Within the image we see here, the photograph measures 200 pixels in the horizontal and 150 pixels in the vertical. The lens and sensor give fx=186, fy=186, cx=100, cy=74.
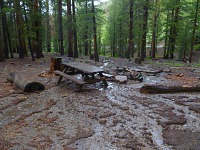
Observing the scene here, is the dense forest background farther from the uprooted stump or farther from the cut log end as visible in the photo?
the cut log end

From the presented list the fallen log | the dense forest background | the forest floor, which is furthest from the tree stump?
the fallen log

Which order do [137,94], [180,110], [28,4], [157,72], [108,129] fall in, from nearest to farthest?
[108,129]
[180,110]
[137,94]
[157,72]
[28,4]

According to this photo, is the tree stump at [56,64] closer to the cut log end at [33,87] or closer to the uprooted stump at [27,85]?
the uprooted stump at [27,85]

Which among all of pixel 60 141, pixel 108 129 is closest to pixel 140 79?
pixel 108 129

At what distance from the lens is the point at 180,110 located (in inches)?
227

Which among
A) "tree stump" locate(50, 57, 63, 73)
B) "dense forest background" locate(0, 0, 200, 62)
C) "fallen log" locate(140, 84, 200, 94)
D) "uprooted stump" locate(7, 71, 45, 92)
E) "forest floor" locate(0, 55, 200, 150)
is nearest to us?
"forest floor" locate(0, 55, 200, 150)

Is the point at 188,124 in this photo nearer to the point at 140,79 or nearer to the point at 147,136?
the point at 147,136

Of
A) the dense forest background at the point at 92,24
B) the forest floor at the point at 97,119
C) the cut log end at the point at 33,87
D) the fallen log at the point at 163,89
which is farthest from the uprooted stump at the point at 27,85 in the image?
the dense forest background at the point at 92,24

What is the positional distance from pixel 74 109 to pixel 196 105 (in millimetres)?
4005

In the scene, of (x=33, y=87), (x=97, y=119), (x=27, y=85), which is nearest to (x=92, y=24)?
(x=33, y=87)

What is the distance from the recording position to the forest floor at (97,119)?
13.1 feet

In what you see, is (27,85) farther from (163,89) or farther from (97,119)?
(163,89)

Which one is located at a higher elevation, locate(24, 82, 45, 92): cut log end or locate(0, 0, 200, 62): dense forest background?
locate(0, 0, 200, 62): dense forest background

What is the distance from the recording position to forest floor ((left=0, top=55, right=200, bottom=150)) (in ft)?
13.1
